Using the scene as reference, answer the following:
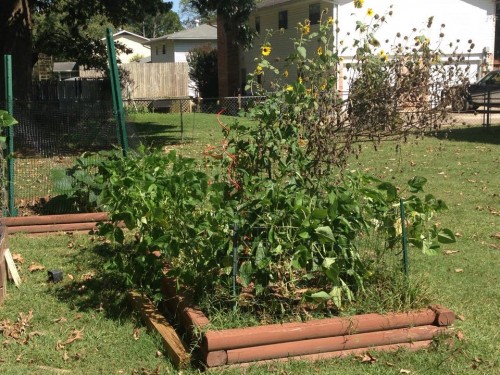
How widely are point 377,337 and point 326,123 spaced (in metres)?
1.78

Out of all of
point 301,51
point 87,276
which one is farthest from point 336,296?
point 87,276

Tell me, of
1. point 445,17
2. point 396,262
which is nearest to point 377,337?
point 396,262

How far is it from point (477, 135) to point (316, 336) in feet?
49.9

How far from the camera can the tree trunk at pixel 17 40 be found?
18.7 metres

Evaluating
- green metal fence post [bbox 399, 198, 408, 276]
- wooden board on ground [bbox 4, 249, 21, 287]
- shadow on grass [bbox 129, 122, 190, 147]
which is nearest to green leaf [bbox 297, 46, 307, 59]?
green metal fence post [bbox 399, 198, 408, 276]

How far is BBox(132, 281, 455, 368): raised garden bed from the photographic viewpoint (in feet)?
14.3

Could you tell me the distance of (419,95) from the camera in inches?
219

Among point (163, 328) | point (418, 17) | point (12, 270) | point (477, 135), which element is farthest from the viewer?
point (418, 17)

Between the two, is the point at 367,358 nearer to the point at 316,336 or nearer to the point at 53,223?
the point at 316,336

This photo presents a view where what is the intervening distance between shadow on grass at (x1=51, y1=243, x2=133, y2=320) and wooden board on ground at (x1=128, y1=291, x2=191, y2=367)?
0.12m

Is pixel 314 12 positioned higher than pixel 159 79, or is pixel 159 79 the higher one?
pixel 314 12

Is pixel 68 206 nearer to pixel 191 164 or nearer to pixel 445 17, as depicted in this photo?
pixel 191 164

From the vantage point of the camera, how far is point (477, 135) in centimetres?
1850

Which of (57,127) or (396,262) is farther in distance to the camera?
(57,127)
